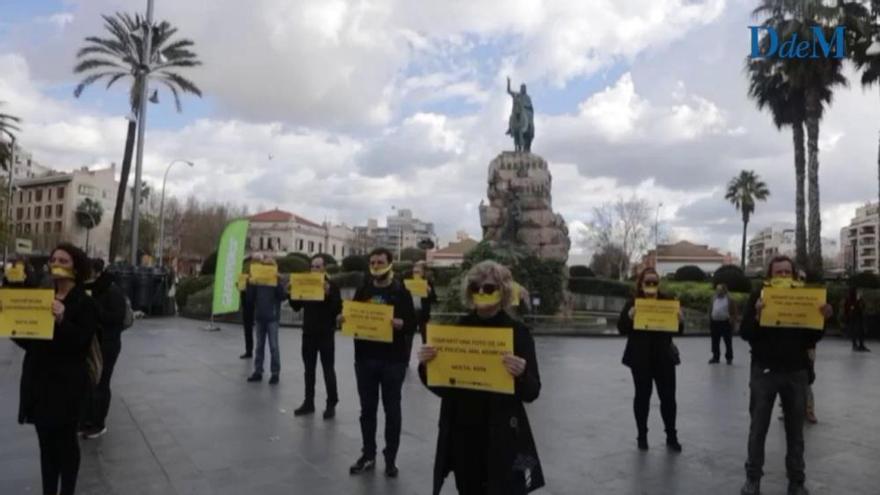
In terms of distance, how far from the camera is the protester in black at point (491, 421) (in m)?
3.20

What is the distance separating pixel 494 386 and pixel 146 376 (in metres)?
8.61

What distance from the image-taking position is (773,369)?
16.8 feet

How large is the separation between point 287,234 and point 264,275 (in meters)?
100

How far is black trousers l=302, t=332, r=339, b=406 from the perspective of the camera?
733 cm

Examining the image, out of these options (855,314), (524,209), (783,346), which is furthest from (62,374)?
(524,209)

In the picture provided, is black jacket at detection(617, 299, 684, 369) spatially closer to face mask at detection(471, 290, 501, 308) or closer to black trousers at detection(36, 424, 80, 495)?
face mask at detection(471, 290, 501, 308)

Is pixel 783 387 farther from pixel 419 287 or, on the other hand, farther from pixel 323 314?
pixel 419 287

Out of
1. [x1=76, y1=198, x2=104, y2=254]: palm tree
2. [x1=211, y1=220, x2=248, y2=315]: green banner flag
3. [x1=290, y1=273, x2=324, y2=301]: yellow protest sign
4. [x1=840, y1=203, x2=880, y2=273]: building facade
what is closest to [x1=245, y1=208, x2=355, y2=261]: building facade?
[x1=76, y1=198, x2=104, y2=254]: palm tree

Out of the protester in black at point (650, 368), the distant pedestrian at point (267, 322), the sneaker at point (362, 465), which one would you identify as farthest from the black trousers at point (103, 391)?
the protester in black at point (650, 368)

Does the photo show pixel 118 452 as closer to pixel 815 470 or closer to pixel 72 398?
Result: pixel 72 398

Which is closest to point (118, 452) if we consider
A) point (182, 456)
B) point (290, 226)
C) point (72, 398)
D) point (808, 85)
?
point (182, 456)

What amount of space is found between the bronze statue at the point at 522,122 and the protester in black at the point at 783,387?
2310 centimetres

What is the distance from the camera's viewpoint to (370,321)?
552 cm

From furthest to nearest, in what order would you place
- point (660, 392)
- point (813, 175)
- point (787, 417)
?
point (813, 175)
point (660, 392)
point (787, 417)
